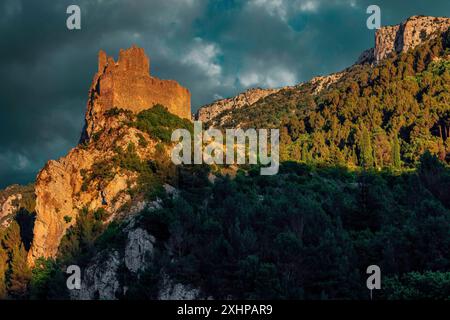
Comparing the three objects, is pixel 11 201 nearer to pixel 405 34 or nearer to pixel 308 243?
pixel 308 243

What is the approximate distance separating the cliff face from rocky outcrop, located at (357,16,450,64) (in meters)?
69.1

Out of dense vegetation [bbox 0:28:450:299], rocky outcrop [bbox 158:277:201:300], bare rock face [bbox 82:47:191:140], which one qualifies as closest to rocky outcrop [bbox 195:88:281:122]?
dense vegetation [bbox 0:28:450:299]

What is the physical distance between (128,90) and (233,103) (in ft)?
290

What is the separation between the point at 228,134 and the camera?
79.1 metres

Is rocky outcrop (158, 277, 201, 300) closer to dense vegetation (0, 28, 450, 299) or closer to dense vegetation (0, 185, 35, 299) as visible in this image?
dense vegetation (0, 28, 450, 299)

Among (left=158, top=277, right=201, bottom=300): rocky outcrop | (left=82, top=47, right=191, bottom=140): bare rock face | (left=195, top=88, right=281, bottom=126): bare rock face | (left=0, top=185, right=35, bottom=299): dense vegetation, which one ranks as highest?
(left=195, top=88, right=281, bottom=126): bare rock face

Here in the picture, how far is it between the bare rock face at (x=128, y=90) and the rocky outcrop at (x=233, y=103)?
77.7 metres

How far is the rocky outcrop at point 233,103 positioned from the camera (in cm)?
14625

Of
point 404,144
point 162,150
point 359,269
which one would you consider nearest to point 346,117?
point 404,144

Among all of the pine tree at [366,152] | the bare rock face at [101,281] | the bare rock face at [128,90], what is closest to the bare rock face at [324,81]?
the pine tree at [366,152]

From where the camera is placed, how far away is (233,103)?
149625 mm

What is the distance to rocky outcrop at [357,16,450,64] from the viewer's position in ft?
403

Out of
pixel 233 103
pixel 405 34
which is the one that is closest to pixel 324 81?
pixel 405 34

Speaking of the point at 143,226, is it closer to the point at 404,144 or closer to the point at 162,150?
the point at 162,150
